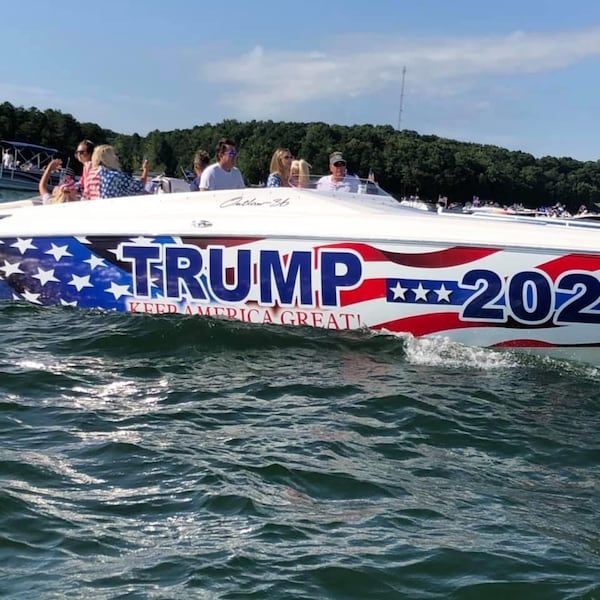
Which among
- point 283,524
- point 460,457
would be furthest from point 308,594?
point 460,457

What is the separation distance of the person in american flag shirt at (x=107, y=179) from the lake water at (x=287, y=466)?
1.52 metres

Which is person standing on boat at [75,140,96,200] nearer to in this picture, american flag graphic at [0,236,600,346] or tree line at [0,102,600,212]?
american flag graphic at [0,236,600,346]

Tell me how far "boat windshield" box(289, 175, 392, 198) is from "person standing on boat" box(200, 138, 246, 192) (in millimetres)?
529

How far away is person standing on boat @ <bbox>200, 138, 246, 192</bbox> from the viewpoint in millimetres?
7027

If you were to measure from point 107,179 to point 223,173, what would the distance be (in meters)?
1.07

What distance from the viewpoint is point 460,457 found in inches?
160

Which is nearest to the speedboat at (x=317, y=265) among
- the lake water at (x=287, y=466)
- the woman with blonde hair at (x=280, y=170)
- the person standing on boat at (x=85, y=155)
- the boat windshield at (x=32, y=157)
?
the lake water at (x=287, y=466)


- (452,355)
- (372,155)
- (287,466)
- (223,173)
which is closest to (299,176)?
(223,173)

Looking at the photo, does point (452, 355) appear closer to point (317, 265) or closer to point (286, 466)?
point (317, 265)

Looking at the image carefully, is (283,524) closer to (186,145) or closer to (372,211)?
(372,211)

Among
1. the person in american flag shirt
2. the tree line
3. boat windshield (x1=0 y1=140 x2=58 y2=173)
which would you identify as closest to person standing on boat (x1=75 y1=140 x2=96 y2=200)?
the person in american flag shirt

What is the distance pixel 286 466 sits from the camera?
3.76 metres

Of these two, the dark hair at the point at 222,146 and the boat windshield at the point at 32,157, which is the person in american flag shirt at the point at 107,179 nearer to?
the dark hair at the point at 222,146

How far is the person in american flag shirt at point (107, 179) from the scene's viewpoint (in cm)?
710
